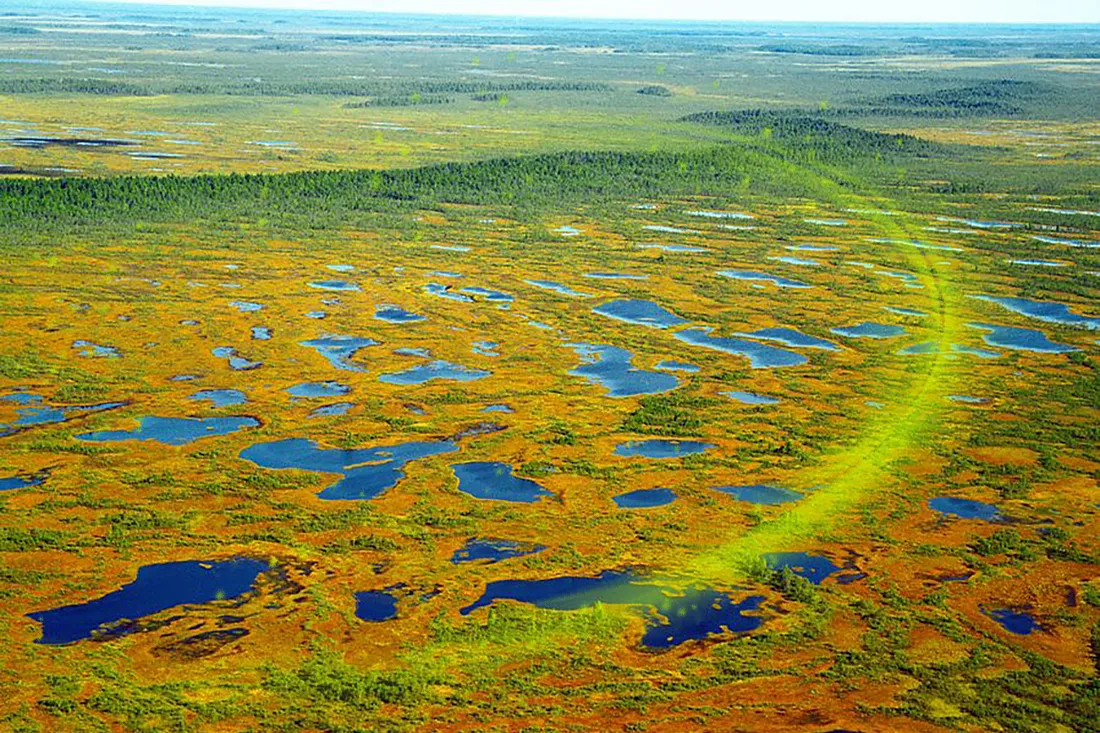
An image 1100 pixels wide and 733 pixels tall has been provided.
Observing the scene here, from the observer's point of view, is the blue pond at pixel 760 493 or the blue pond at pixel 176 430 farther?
the blue pond at pixel 176 430

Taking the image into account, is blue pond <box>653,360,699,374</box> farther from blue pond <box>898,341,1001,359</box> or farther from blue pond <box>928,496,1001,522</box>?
blue pond <box>928,496,1001,522</box>

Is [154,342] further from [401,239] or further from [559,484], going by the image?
[401,239]

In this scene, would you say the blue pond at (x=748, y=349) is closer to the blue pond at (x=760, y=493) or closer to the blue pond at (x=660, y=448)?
the blue pond at (x=660, y=448)

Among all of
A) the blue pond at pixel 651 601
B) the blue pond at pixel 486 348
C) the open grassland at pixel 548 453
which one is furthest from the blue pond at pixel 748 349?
the blue pond at pixel 651 601

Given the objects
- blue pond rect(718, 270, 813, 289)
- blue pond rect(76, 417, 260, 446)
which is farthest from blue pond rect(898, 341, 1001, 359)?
blue pond rect(76, 417, 260, 446)

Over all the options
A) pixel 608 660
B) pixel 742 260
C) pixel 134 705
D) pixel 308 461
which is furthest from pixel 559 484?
pixel 742 260

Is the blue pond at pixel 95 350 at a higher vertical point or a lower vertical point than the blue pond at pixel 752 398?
lower
